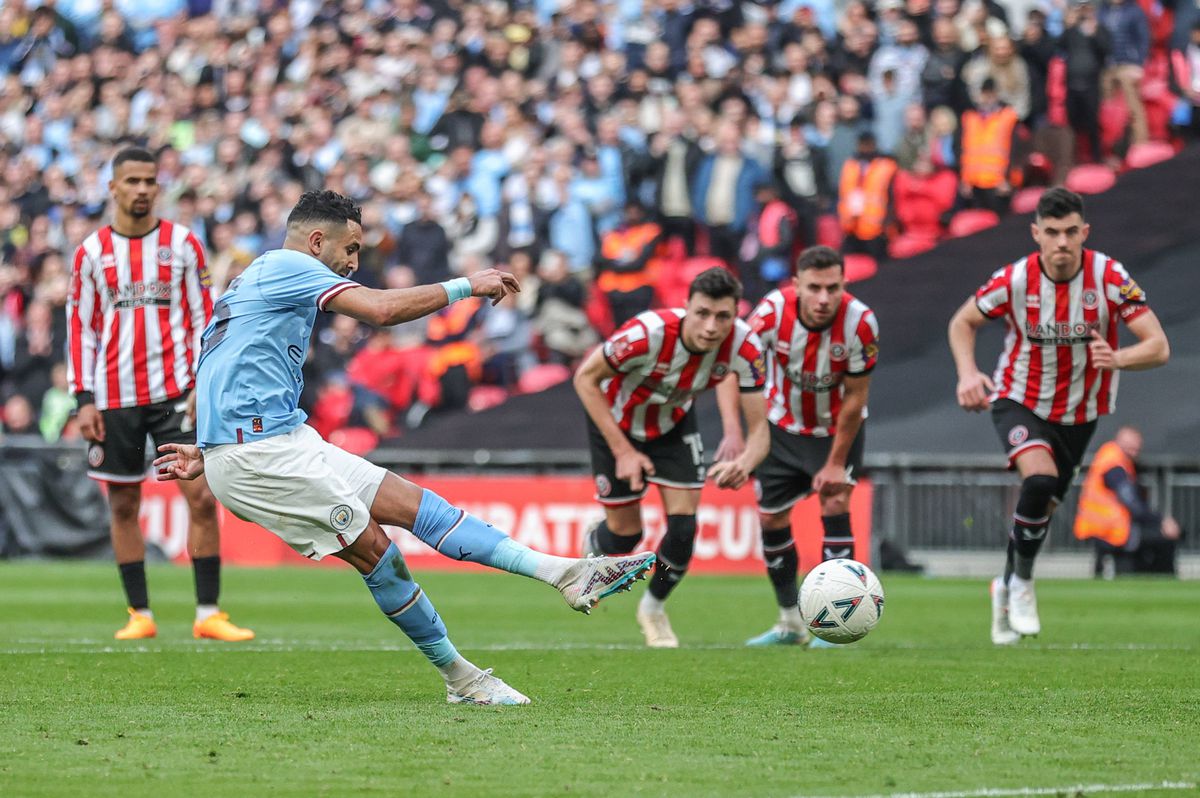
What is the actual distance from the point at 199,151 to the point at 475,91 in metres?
4.79

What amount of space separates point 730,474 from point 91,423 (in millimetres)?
3533

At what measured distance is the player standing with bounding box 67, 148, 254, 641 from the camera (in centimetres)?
994

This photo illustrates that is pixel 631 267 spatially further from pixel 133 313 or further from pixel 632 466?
pixel 632 466

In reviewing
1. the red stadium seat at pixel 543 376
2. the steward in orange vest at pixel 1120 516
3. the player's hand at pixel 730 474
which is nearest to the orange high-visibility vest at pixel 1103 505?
the steward in orange vest at pixel 1120 516

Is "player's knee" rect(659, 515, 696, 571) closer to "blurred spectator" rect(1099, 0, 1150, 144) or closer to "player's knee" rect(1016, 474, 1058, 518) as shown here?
"player's knee" rect(1016, 474, 1058, 518)

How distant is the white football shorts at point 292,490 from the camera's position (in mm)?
6520

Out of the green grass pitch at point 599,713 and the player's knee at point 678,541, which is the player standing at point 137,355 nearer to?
the green grass pitch at point 599,713

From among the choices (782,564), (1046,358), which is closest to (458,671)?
(782,564)

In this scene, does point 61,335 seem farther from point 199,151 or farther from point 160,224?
point 160,224

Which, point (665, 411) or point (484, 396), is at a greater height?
point (665, 411)

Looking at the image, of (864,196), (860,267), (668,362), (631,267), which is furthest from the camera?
(631,267)

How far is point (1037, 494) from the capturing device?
9750mm

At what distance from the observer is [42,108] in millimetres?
28234

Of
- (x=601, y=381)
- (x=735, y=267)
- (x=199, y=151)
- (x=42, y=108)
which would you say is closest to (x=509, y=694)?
(x=601, y=381)
